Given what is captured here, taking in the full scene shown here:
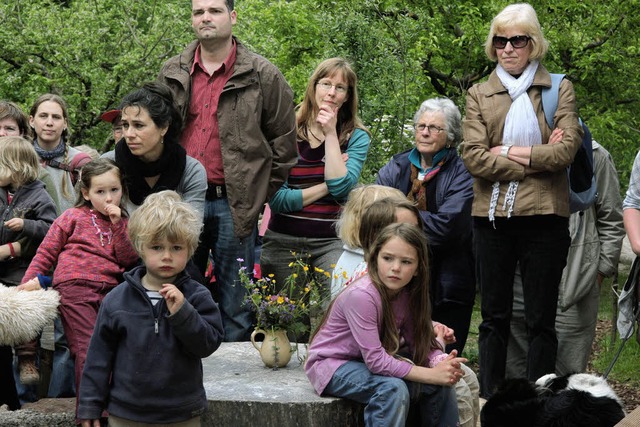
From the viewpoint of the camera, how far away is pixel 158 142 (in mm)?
6539

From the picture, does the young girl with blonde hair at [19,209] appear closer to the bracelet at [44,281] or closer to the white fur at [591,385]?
the bracelet at [44,281]

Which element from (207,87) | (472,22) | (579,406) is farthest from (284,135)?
(472,22)

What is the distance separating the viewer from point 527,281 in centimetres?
680

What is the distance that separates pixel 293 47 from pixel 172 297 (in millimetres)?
9067

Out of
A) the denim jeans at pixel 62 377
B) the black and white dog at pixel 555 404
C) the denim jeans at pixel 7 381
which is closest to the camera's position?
the black and white dog at pixel 555 404

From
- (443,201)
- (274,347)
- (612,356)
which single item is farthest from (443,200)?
(612,356)

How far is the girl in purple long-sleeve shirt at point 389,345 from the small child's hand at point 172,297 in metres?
1.06

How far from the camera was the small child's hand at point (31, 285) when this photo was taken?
5.94m

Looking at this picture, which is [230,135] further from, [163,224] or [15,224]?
[163,224]

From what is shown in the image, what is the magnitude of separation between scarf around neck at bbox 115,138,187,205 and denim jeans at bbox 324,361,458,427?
5.19 ft

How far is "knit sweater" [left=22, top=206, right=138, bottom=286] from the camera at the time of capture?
5.96 m

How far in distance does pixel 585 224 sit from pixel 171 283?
150 inches

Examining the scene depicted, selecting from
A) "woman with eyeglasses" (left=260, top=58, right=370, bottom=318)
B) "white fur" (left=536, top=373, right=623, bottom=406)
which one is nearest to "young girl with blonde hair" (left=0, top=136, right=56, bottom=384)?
"woman with eyeglasses" (left=260, top=58, right=370, bottom=318)

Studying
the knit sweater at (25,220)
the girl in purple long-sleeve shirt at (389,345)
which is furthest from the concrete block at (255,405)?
the knit sweater at (25,220)
